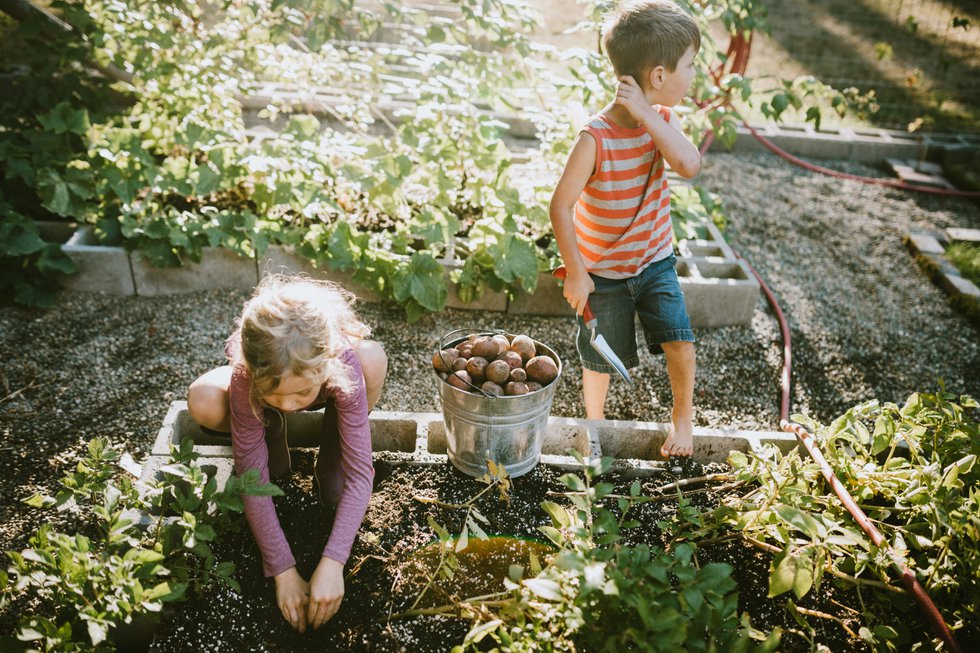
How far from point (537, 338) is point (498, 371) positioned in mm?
1174

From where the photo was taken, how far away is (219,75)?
3.50m

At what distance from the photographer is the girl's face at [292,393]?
5.39 feet

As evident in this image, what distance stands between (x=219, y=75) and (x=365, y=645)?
2.94 meters

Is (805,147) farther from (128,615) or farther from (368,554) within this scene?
(128,615)

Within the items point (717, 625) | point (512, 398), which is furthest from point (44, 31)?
point (717, 625)

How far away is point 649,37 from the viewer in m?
2.03

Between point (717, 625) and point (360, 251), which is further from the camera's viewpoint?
point (360, 251)

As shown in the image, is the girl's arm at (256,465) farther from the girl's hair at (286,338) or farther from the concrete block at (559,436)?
the concrete block at (559,436)

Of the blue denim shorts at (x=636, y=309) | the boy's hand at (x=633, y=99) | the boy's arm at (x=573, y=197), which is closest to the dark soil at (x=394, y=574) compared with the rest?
the blue denim shorts at (x=636, y=309)

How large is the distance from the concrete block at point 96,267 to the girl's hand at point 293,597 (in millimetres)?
2072

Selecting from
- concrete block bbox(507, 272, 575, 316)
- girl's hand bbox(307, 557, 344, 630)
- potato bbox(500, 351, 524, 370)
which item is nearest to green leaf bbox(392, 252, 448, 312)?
concrete block bbox(507, 272, 575, 316)

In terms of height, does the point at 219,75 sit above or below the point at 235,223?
above

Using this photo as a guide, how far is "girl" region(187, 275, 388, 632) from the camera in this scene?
5.35ft

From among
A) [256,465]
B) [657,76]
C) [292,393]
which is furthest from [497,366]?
[657,76]
